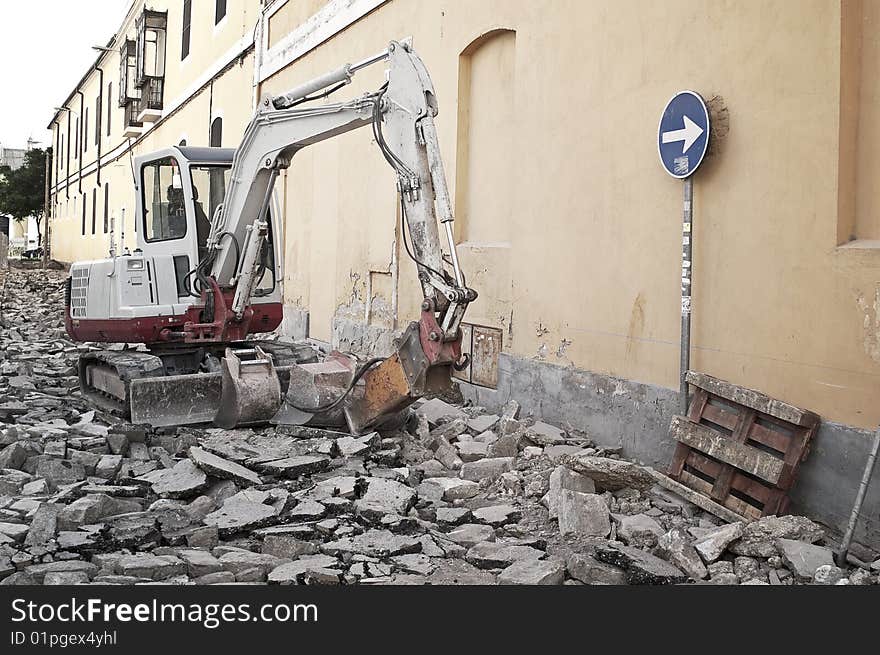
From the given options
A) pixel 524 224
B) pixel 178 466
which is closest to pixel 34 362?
pixel 178 466

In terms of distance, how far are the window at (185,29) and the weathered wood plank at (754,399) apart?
1920 centimetres

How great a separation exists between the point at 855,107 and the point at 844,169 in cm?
39

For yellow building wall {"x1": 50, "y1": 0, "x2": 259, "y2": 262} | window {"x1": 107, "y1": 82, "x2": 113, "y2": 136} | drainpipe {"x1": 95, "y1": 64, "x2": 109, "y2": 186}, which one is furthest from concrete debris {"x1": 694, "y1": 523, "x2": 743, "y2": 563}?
drainpipe {"x1": 95, "y1": 64, "x2": 109, "y2": 186}

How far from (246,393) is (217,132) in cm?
1279

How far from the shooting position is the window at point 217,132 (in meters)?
18.9

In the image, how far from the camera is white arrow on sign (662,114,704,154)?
246 inches

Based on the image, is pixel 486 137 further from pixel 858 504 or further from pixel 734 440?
pixel 858 504

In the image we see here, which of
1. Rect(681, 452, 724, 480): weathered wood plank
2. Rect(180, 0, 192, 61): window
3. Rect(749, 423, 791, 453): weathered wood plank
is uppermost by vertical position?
Rect(180, 0, 192, 61): window

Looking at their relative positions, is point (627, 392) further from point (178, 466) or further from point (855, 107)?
point (178, 466)

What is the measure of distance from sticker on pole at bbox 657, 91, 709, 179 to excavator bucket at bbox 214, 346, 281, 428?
152 inches

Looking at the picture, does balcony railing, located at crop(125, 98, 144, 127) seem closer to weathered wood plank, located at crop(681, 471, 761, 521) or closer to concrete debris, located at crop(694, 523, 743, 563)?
weathered wood plank, located at crop(681, 471, 761, 521)

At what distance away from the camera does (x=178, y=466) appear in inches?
257

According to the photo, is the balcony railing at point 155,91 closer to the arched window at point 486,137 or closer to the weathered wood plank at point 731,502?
the arched window at point 486,137

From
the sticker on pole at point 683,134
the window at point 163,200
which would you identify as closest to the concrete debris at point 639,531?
the sticker on pole at point 683,134
